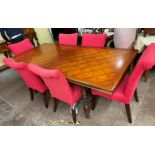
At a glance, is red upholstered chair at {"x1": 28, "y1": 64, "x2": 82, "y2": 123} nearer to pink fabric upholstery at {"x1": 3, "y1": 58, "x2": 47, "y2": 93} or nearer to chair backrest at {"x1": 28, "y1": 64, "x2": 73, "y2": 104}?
chair backrest at {"x1": 28, "y1": 64, "x2": 73, "y2": 104}

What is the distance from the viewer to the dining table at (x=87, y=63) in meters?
1.65

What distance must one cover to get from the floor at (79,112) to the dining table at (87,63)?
0.23 meters

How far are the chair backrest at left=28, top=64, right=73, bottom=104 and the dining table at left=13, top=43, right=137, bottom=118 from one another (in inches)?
4.6

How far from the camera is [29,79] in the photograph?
7.34 feet

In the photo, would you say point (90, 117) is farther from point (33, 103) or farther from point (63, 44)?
point (63, 44)

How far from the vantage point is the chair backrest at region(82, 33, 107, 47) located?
8.79 feet

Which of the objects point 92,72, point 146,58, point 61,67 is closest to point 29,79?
point 61,67

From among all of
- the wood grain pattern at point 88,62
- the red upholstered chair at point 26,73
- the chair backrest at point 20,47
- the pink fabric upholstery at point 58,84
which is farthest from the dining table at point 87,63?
the chair backrest at point 20,47

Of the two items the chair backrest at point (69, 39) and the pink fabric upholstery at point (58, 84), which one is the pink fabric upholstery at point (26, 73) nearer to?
the pink fabric upholstery at point (58, 84)

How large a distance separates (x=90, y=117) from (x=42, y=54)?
1.34 m

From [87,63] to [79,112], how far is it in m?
0.76

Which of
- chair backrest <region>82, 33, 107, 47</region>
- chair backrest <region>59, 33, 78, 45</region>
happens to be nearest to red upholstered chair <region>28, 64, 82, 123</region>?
chair backrest <region>82, 33, 107, 47</region>

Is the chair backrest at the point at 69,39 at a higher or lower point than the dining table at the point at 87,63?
higher

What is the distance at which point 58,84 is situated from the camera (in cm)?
177
